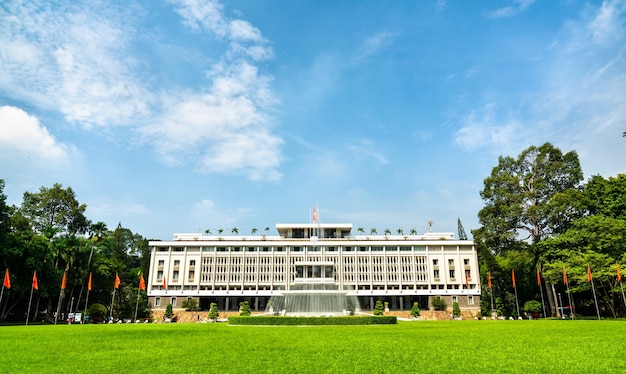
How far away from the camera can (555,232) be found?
173ft

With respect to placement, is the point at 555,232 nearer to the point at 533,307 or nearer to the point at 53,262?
the point at 533,307

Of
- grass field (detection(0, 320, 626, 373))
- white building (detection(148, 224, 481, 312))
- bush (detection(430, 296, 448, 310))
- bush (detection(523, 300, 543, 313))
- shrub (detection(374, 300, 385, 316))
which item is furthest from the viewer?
white building (detection(148, 224, 481, 312))

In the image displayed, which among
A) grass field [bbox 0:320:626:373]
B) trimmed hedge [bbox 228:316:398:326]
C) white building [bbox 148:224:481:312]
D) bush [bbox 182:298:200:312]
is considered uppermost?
white building [bbox 148:224:481:312]

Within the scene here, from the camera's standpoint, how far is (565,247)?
47.0m

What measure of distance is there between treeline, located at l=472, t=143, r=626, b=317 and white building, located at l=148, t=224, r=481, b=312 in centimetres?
938

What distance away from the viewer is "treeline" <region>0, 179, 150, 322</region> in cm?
4128

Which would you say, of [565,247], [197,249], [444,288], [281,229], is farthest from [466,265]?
[197,249]

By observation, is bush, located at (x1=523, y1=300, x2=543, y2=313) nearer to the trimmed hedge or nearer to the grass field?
the trimmed hedge

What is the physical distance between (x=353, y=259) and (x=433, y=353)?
62146 millimetres

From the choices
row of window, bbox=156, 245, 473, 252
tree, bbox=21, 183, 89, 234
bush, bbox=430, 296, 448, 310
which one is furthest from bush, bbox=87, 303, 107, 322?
bush, bbox=430, 296, 448, 310

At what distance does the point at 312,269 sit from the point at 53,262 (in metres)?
38.6

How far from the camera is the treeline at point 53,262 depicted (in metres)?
41.3

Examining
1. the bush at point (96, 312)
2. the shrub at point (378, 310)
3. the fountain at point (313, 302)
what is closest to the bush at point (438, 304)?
the shrub at point (378, 310)

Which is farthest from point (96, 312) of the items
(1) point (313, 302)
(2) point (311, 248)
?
(2) point (311, 248)
